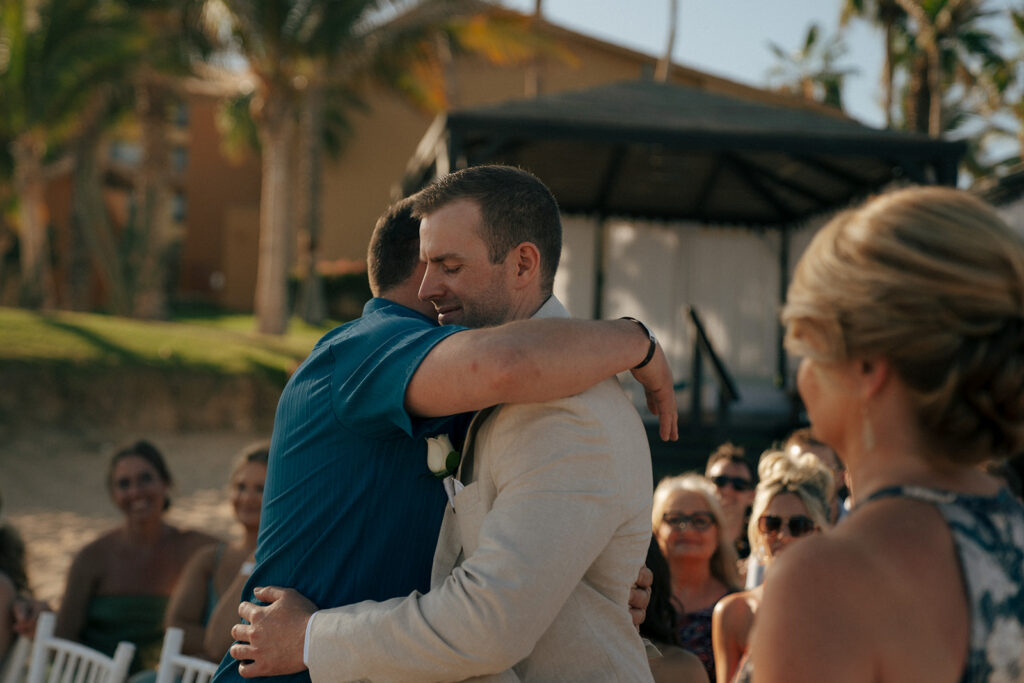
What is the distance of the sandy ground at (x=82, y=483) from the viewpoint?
12000mm

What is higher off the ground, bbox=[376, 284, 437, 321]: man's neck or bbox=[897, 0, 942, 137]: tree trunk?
bbox=[897, 0, 942, 137]: tree trunk

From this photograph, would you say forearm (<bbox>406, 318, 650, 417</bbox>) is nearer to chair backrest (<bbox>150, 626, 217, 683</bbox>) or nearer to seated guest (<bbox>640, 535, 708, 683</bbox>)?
seated guest (<bbox>640, 535, 708, 683</bbox>)

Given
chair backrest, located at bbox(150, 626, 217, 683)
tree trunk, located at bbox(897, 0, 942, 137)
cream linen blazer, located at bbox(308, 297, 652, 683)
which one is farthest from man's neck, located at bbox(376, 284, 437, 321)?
tree trunk, located at bbox(897, 0, 942, 137)

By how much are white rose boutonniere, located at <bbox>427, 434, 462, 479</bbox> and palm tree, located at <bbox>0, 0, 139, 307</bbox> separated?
19.2m

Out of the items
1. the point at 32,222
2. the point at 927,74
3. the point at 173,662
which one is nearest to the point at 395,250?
the point at 173,662

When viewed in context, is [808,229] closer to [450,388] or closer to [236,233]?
[450,388]

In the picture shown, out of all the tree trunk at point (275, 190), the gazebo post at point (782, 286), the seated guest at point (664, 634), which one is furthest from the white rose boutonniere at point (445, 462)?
the tree trunk at point (275, 190)

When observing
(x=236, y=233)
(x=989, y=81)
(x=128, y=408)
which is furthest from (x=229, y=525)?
(x=989, y=81)

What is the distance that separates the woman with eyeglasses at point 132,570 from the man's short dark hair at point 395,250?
363cm

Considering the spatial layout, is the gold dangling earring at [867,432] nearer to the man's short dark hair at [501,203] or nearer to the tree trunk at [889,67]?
the man's short dark hair at [501,203]

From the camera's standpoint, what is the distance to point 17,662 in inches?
172

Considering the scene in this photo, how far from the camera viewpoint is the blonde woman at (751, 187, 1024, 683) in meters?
1.28

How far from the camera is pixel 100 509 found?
12.9 meters

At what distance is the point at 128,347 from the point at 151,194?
6.44m
